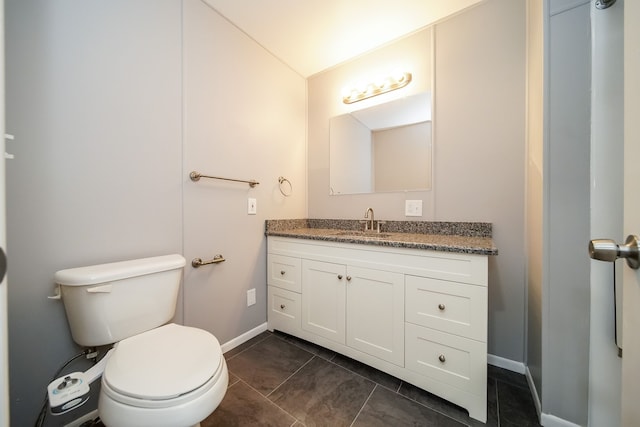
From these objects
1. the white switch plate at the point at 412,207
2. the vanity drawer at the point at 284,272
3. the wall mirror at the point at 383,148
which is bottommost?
the vanity drawer at the point at 284,272

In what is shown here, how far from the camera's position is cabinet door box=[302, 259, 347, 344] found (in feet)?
4.90

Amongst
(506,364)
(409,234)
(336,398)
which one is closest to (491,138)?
(409,234)

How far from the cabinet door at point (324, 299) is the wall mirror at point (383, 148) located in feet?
2.55

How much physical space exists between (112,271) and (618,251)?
1501mm

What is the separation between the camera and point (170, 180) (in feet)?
4.36

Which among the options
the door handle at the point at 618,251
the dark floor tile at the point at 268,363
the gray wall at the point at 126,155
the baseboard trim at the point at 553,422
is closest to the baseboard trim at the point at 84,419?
the gray wall at the point at 126,155

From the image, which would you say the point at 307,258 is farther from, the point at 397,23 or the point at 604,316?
the point at 397,23

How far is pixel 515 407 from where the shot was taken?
3.82ft

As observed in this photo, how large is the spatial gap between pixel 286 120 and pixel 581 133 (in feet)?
6.04

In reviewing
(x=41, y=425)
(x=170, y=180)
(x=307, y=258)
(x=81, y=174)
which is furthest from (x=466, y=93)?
(x=41, y=425)

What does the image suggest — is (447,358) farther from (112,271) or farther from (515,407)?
(112,271)

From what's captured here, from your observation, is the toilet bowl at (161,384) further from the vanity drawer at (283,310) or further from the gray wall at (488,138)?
the gray wall at (488,138)

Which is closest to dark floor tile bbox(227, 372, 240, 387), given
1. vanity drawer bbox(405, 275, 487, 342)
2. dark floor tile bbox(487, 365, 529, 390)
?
vanity drawer bbox(405, 275, 487, 342)

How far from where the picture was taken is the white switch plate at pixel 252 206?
5.77 feet
